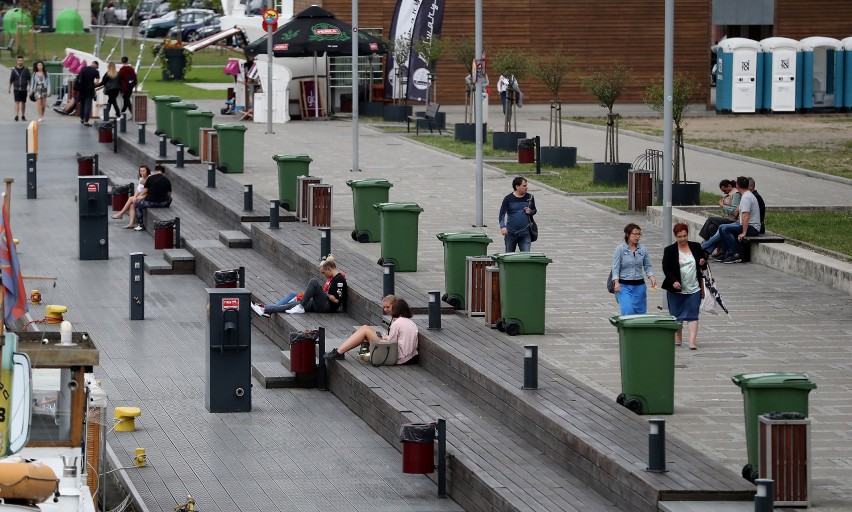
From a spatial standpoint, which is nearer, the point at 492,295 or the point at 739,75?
the point at 492,295

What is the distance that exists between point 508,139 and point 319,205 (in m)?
12.3

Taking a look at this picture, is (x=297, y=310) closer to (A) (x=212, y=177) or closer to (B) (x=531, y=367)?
(B) (x=531, y=367)

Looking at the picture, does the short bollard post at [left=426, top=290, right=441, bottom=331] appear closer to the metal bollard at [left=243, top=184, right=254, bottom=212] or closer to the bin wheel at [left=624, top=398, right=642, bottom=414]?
the bin wheel at [left=624, top=398, right=642, bottom=414]

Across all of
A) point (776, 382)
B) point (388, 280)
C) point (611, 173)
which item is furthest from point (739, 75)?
point (776, 382)

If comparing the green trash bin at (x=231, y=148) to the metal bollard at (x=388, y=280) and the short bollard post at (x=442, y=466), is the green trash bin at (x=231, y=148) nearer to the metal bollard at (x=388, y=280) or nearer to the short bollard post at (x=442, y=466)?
the metal bollard at (x=388, y=280)

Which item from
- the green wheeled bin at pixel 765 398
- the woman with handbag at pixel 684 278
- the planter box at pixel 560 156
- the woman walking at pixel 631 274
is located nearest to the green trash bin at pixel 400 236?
the woman walking at pixel 631 274

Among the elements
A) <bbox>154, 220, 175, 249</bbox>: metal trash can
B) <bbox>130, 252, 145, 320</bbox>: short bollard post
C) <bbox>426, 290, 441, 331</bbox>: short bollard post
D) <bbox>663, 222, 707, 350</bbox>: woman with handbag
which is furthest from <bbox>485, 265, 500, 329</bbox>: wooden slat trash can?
<bbox>154, 220, 175, 249</bbox>: metal trash can

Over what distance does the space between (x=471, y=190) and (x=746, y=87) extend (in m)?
21.2

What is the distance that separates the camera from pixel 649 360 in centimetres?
1504

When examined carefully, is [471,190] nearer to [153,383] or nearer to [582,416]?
[153,383]

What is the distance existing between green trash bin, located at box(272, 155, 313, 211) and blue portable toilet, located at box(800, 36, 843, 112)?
25.3 m

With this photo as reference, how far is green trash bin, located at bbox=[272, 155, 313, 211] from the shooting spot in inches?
1133

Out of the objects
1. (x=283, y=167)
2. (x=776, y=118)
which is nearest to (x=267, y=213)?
(x=283, y=167)

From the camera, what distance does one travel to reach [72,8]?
91188 mm
